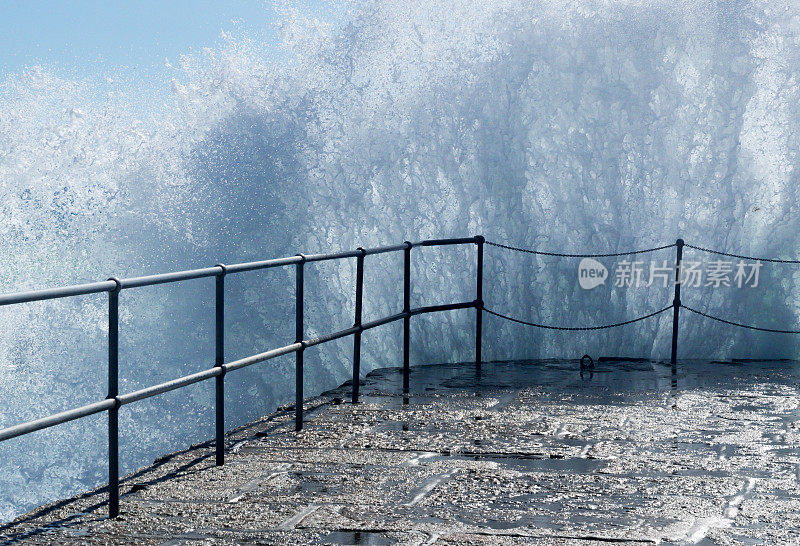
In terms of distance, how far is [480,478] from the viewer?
201 inches

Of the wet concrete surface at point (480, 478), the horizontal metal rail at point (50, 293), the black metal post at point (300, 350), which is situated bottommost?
the wet concrete surface at point (480, 478)

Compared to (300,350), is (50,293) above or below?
above

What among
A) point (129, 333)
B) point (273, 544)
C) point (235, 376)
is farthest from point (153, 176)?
point (273, 544)

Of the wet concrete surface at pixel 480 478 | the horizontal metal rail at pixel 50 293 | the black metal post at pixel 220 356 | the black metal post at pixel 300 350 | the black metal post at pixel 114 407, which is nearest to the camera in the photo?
the horizontal metal rail at pixel 50 293

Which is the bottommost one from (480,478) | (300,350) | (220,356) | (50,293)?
(480,478)

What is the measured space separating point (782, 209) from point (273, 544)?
32.7ft

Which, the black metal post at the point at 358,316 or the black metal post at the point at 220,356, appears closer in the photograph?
the black metal post at the point at 220,356

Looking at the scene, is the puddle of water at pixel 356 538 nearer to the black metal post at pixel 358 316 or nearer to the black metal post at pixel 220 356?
the black metal post at pixel 220 356

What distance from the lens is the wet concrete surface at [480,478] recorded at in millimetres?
4223

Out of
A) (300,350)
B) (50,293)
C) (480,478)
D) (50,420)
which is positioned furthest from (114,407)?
(300,350)

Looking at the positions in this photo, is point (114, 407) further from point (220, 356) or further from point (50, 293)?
point (220, 356)

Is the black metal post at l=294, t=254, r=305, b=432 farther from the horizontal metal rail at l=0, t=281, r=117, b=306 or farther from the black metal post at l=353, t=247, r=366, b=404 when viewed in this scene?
the horizontal metal rail at l=0, t=281, r=117, b=306

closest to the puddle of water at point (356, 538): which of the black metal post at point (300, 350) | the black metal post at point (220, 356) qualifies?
the black metal post at point (220, 356)

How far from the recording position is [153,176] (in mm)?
14906
